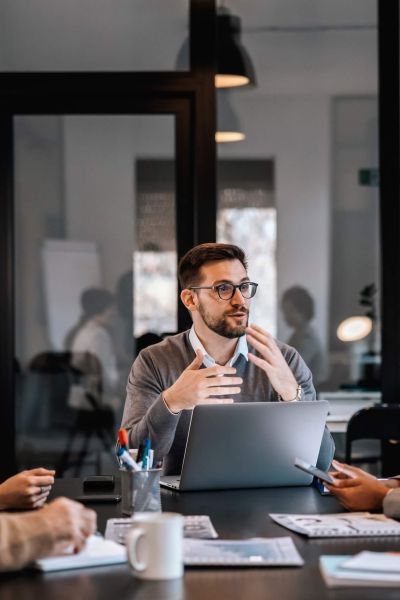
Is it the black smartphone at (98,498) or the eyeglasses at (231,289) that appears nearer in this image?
the black smartphone at (98,498)

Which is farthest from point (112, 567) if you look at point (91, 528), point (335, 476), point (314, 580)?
point (335, 476)

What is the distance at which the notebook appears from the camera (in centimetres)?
196

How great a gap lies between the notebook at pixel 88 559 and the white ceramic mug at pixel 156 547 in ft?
0.41

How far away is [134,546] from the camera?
187 centimetres

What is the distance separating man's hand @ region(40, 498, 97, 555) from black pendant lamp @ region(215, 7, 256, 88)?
325 centimetres

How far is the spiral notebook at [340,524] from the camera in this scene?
2230mm

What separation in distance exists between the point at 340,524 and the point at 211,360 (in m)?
1.20

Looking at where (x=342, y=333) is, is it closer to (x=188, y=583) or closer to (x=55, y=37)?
(x=55, y=37)

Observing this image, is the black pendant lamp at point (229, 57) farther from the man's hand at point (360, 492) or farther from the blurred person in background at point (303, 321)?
the man's hand at point (360, 492)

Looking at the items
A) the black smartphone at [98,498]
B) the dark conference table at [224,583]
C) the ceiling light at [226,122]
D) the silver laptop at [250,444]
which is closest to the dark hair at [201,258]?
the silver laptop at [250,444]

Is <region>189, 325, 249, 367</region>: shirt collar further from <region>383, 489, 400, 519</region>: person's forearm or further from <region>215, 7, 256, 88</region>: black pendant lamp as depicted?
<region>215, 7, 256, 88</region>: black pendant lamp

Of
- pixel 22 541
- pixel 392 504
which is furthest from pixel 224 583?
pixel 392 504

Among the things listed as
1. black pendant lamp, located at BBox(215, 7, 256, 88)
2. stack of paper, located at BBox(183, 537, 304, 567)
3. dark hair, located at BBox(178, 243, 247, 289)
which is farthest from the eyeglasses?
black pendant lamp, located at BBox(215, 7, 256, 88)

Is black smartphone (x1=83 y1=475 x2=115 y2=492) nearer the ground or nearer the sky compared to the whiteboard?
nearer the ground
